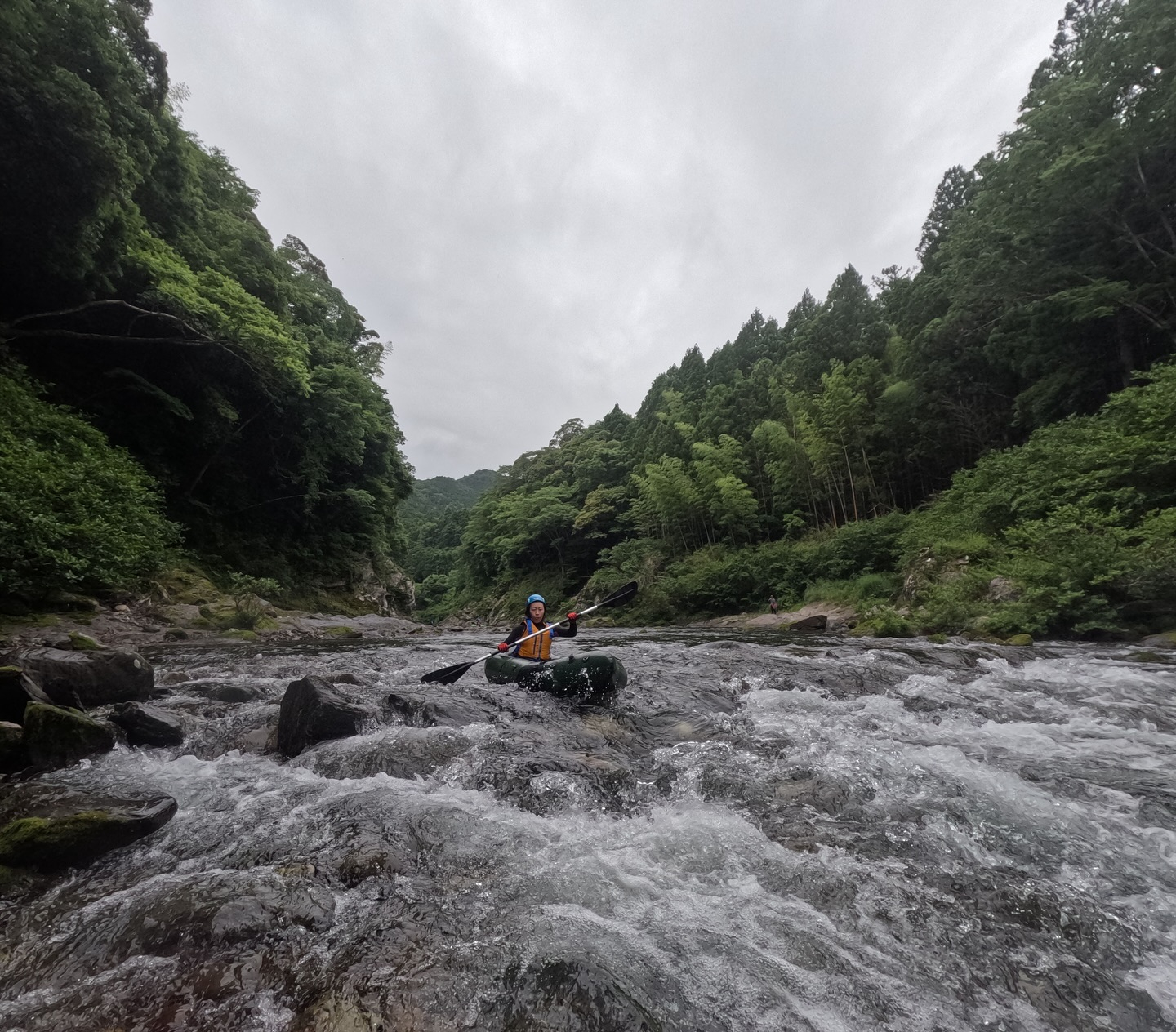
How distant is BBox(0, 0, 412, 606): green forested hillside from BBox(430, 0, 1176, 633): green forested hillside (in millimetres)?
16534

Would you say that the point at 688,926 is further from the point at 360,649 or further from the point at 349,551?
the point at 349,551

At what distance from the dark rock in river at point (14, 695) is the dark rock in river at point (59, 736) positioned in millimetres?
180

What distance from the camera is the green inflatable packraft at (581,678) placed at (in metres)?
5.93

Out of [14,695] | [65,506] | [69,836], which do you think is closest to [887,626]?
[69,836]

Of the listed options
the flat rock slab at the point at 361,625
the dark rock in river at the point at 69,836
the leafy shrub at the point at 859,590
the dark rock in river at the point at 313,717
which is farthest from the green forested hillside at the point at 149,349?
the leafy shrub at the point at 859,590

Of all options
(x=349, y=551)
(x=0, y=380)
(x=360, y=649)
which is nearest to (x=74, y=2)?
(x=0, y=380)

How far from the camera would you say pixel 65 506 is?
980 cm

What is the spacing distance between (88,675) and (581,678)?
192 inches

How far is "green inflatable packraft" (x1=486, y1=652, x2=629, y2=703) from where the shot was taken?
19.5ft

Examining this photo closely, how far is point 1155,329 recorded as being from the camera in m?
16.2

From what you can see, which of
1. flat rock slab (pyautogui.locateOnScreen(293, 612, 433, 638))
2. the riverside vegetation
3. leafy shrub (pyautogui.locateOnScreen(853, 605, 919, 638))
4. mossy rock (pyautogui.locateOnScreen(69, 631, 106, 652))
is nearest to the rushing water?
mossy rock (pyautogui.locateOnScreen(69, 631, 106, 652))

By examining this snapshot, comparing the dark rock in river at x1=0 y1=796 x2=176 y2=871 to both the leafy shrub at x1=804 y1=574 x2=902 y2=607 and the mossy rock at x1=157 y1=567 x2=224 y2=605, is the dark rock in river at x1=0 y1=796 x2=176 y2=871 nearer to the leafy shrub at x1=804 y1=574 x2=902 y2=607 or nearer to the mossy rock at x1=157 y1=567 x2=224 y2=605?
the mossy rock at x1=157 y1=567 x2=224 y2=605

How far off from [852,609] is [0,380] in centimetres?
2213

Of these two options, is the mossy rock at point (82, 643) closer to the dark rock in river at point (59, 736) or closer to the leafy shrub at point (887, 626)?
the dark rock in river at point (59, 736)
